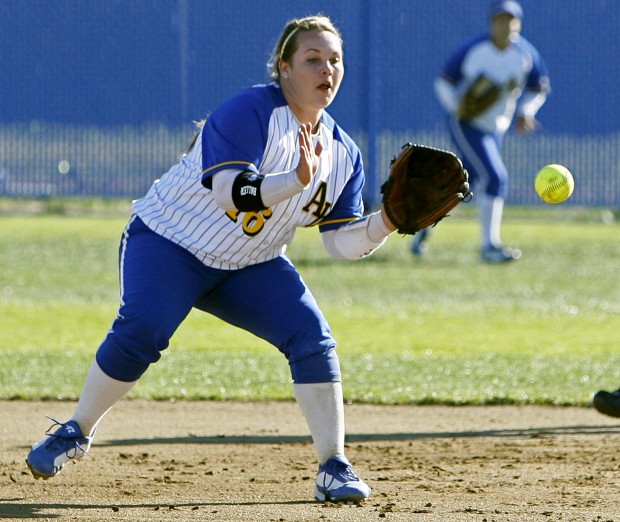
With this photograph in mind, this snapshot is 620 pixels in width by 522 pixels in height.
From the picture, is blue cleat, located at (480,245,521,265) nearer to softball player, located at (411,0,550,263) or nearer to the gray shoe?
softball player, located at (411,0,550,263)

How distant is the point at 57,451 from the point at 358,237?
134 cm

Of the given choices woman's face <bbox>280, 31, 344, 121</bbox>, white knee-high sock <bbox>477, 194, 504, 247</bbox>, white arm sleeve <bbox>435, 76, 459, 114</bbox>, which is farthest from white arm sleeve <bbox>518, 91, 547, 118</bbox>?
woman's face <bbox>280, 31, 344, 121</bbox>

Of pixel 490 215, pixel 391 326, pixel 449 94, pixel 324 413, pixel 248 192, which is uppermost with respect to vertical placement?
pixel 449 94

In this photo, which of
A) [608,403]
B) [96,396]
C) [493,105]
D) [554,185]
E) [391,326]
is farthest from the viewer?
[493,105]

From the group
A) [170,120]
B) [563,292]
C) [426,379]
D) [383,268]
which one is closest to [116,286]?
[383,268]

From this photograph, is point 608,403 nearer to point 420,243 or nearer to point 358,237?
point 358,237

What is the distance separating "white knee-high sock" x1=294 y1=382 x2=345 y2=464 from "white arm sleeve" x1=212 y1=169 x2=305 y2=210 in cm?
70

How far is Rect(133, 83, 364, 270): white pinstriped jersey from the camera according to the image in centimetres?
449

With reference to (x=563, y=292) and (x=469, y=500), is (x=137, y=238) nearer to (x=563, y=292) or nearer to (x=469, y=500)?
(x=469, y=500)

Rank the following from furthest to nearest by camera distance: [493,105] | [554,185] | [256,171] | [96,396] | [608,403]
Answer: [493,105]
[608,403]
[554,185]
[96,396]
[256,171]

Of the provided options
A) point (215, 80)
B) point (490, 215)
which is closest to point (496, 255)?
point (490, 215)

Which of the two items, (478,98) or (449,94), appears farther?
(449,94)

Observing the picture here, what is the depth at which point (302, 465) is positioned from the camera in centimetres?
528

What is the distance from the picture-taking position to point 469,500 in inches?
179
